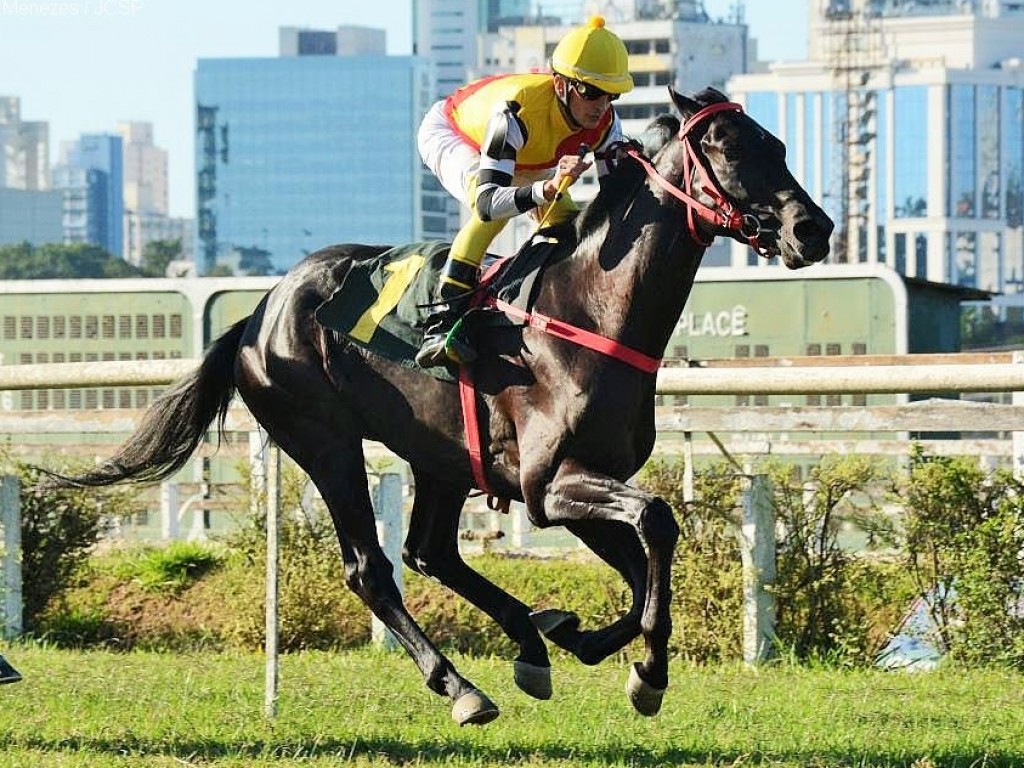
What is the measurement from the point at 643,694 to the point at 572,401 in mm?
873

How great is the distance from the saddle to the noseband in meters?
0.46

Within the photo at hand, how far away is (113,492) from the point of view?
981 cm

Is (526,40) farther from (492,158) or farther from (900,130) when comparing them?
(492,158)

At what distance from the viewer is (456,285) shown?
6.24 m

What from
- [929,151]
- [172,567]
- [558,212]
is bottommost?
[172,567]

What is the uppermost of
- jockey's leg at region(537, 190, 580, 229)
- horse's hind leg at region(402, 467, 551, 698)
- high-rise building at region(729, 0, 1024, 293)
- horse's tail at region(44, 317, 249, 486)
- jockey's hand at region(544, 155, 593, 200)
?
high-rise building at region(729, 0, 1024, 293)

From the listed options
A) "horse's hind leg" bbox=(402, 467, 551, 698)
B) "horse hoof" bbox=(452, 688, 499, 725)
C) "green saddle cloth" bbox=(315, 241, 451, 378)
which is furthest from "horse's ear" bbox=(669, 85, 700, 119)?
"horse hoof" bbox=(452, 688, 499, 725)

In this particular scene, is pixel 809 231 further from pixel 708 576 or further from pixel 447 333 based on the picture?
pixel 708 576

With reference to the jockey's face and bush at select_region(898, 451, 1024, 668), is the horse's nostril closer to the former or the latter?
the jockey's face

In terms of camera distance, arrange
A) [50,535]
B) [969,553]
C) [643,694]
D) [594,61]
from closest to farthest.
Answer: [643,694]
[594,61]
[969,553]
[50,535]

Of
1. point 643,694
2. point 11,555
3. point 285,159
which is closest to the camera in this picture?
point 643,694

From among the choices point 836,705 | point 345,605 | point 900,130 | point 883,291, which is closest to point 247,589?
point 345,605

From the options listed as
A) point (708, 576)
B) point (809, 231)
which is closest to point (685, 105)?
point (809, 231)

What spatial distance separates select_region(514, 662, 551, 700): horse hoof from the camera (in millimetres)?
6207
